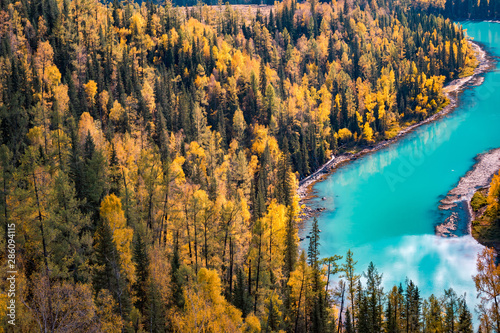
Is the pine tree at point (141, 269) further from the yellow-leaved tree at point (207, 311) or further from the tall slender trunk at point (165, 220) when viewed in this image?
the tall slender trunk at point (165, 220)

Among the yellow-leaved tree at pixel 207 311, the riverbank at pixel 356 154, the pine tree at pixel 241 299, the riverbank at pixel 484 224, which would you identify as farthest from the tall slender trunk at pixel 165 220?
the riverbank at pixel 484 224

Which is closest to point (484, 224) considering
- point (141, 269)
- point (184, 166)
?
point (184, 166)

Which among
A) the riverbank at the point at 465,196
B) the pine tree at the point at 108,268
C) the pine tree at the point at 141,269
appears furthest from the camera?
the riverbank at the point at 465,196

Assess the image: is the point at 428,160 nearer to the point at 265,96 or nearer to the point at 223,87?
the point at 265,96

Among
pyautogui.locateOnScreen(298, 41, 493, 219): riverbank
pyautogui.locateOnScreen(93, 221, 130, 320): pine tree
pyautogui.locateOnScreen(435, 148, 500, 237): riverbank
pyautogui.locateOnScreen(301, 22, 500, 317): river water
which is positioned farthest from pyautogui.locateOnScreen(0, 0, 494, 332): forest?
pyautogui.locateOnScreen(435, 148, 500, 237): riverbank

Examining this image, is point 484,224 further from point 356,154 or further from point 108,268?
point 108,268

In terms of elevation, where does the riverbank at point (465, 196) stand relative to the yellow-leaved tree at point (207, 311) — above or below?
below
